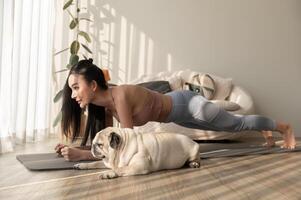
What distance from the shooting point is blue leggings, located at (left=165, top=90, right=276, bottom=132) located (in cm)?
267

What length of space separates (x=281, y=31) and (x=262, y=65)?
449mm

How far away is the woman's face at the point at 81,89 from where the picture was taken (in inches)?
92.4

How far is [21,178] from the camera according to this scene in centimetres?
206

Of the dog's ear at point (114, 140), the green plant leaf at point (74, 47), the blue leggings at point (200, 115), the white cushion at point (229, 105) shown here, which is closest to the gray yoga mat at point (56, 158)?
the blue leggings at point (200, 115)

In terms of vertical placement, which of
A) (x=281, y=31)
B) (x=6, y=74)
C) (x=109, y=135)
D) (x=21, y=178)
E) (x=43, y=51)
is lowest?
(x=21, y=178)

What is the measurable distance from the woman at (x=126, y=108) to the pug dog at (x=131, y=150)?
20 centimetres

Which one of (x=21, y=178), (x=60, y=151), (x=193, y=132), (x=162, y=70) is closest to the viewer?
(x=21, y=178)

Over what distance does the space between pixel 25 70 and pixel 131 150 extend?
2.12m

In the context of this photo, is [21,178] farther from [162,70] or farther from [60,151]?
[162,70]

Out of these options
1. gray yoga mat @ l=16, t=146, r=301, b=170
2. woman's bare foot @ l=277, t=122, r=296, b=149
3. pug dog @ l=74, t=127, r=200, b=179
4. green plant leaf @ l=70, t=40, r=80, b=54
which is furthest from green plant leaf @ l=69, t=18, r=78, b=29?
pug dog @ l=74, t=127, r=200, b=179

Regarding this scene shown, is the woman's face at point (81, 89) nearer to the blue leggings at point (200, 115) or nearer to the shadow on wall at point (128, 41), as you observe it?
the blue leggings at point (200, 115)

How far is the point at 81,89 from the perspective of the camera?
2348 millimetres

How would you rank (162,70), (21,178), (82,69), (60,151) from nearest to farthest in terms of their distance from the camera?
(21,178), (82,69), (60,151), (162,70)

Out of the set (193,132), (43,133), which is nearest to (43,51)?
(43,133)
